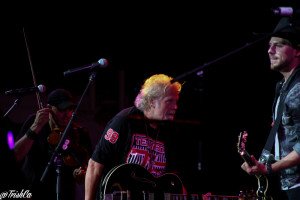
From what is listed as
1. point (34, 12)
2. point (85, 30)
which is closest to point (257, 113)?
point (85, 30)

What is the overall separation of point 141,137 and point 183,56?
374 centimetres

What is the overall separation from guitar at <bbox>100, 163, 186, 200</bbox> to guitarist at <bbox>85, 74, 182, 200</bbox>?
25 centimetres

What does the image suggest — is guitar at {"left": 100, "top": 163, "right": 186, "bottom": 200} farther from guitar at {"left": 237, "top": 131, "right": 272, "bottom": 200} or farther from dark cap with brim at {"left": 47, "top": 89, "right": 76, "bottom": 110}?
dark cap with brim at {"left": 47, "top": 89, "right": 76, "bottom": 110}

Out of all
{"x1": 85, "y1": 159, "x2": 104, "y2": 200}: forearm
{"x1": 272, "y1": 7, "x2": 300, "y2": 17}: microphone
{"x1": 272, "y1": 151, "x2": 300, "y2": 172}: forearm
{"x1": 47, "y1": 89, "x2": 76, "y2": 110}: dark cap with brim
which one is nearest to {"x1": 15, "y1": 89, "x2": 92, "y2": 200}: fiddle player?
{"x1": 47, "y1": 89, "x2": 76, "y2": 110}: dark cap with brim

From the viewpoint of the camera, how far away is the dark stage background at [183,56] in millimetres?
8234

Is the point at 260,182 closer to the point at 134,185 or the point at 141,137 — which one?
the point at 134,185

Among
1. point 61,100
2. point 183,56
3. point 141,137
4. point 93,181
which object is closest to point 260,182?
point 141,137

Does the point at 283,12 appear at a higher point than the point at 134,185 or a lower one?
higher

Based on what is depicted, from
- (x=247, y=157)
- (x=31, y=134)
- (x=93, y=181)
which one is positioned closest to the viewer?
(x=247, y=157)

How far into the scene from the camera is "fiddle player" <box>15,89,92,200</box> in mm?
6480

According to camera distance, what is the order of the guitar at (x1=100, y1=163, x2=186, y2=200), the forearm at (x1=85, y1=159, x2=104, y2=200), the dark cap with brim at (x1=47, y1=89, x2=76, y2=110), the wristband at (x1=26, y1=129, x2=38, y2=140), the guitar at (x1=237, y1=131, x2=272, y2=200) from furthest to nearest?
the dark cap with brim at (x1=47, y1=89, x2=76, y2=110)
the wristband at (x1=26, y1=129, x2=38, y2=140)
the forearm at (x1=85, y1=159, x2=104, y2=200)
the guitar at (x1=100, y1=163, x2=186, y2=200)
the guitar at (x1=237, y1=131, x2=272, y2=200)

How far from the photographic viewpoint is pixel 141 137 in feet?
17.2

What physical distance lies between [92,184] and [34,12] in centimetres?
404

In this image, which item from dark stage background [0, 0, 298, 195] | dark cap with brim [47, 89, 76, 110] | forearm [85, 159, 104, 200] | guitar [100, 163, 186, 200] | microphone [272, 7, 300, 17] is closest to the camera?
microphone [272, 7, 300, 17]
